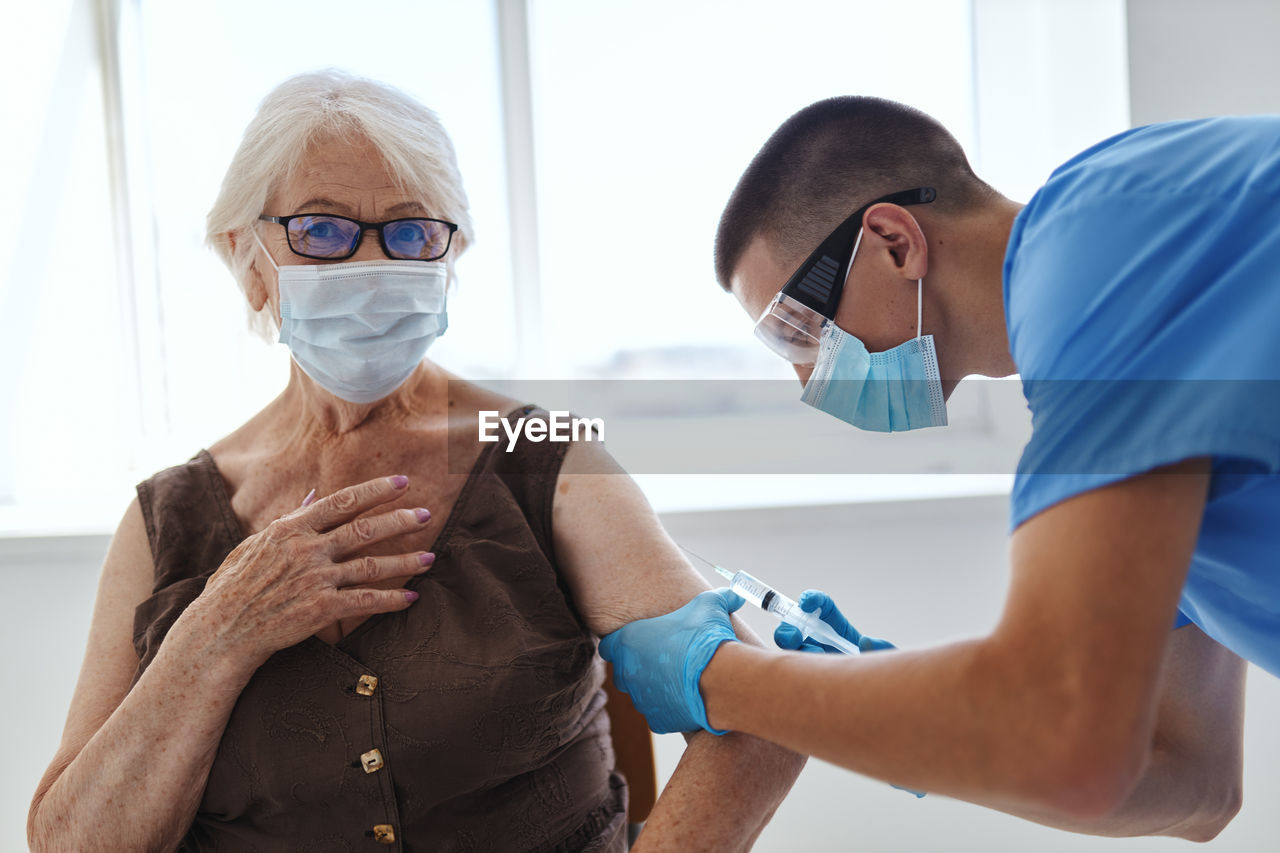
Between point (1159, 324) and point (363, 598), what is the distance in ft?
Result: 3.21

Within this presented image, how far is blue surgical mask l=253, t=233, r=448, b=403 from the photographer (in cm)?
133

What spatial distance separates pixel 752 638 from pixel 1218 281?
A: 0.73m

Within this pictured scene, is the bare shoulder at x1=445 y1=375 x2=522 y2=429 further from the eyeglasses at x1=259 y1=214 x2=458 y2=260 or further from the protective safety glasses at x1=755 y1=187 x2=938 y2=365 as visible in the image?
the protective safety glasses at x1=755 y1=187 x2=938 y2=365

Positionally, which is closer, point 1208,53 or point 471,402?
point 471,402

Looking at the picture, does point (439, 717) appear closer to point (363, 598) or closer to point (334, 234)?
point (363, 598)

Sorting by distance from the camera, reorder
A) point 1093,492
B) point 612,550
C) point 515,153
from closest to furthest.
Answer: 1. point 1093,492
2. point 612,550
3. point 515,153

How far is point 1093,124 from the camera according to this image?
2350mm

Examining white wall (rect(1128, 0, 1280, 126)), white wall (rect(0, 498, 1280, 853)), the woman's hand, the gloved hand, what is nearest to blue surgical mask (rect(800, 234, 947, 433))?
the gloved hand

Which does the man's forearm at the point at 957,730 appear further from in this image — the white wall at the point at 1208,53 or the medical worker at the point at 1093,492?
the white wall at the point at 1208,53

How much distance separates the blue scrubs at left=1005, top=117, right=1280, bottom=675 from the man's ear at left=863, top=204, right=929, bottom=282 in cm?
27

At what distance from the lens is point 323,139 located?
1342 millimetres

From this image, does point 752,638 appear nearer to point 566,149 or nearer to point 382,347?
point 382,347

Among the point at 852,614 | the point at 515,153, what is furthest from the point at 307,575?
the point at 515,153

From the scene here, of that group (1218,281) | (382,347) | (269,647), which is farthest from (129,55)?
(1218,281)
